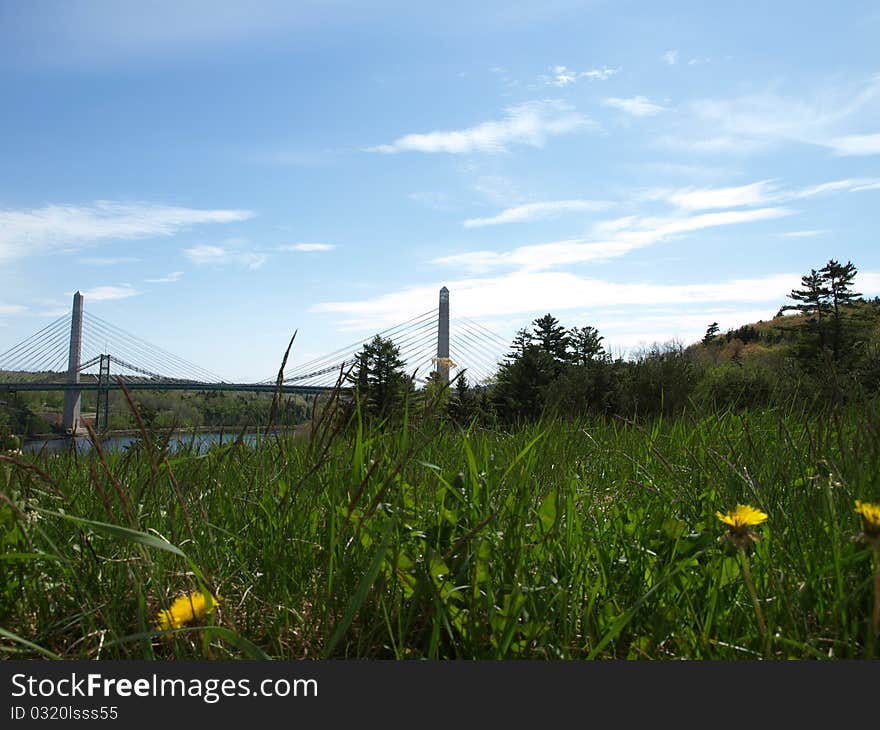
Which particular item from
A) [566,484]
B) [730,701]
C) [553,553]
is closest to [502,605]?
[553,553]

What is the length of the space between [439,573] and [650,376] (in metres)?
7.57

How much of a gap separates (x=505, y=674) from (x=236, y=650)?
47cm

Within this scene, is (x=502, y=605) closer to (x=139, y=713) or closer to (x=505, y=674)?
(x=505, y=674)

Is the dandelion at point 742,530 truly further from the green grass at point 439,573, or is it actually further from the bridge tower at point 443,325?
the bridge tower at point 443,325

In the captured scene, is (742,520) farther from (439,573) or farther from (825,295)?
(825,295)

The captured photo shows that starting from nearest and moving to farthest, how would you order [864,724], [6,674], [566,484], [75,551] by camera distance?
[864,724], [6,674], [75,551], [566,484]

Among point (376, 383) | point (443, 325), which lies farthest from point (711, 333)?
point (376, 383)

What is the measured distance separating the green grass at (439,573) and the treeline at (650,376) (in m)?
0.40

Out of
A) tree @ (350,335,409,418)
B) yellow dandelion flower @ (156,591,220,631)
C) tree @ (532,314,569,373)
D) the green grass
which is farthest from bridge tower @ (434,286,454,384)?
yellow dandelion flower @ (156,591,220,631)

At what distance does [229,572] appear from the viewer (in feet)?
4.63

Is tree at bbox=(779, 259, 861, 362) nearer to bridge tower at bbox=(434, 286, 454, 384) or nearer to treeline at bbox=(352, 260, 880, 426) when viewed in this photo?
treeline at bbox=(352, 260, 880, 426)

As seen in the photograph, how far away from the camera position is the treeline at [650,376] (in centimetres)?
348

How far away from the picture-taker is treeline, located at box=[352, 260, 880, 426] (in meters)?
3.48

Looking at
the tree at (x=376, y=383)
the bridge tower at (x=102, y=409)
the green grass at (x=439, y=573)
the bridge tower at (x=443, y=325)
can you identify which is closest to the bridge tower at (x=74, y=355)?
the bridge tower at (x=443, y=325)
